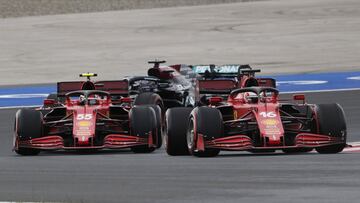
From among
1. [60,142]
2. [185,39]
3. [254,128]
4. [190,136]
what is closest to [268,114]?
[254,128]

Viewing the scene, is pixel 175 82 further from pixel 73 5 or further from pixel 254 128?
pixel 73 5

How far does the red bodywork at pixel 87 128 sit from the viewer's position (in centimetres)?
1902

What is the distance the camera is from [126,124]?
1988 cm

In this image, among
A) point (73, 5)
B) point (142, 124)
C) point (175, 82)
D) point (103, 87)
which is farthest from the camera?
point (73, 5)

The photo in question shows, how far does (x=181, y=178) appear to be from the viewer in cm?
1440

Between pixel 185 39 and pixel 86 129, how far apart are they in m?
25.5

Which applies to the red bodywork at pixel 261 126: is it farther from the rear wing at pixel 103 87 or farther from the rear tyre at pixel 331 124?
the rear wing at pixel 103 87

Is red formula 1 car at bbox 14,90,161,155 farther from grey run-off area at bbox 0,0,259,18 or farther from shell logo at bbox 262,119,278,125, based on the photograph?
grey run-off area at bbox 0,0,259,18

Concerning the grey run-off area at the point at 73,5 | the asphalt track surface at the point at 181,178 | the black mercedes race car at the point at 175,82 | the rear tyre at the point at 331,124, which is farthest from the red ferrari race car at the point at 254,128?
the grey run-off area at the point at 73,5

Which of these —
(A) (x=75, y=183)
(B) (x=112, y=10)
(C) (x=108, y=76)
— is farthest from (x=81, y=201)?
(B) (x=112, y=10)

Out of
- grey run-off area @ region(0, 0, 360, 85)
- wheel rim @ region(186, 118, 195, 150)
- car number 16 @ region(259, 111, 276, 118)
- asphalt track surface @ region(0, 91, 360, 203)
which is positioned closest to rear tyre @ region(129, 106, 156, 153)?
asphalt track surface @ region(0, 91, 360, 203)

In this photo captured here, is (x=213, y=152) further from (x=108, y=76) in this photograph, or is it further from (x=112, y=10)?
(x=112, y=10)

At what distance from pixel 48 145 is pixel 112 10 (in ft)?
119

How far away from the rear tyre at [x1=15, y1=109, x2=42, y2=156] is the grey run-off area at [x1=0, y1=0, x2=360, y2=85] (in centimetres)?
1607
